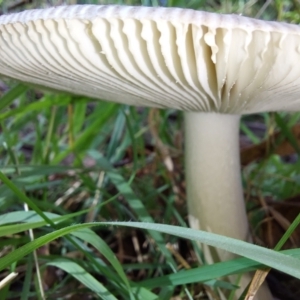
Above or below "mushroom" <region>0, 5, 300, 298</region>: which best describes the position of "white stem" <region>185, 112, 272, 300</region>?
below

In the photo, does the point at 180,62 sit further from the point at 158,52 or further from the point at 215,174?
the point at 215,174

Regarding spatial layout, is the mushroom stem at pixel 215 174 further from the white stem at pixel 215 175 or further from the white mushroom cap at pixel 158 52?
the white mushroom cap at pixel 158 52

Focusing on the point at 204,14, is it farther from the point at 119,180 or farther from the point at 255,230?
the point at 255,230

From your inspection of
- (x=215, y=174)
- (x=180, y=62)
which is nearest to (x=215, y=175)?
(x=215, y=174)

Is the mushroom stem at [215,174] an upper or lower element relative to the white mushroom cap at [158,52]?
lower

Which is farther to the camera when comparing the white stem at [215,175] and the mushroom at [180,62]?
the white stem at [215,175]

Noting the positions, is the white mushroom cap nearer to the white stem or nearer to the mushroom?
the mushroom

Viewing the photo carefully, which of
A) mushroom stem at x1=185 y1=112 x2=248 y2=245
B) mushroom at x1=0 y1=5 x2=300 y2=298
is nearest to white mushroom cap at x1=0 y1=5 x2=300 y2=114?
mushroom at x1=0 y1=5 x2=300 y2=298

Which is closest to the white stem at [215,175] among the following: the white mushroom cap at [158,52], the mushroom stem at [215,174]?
the mushroom stem at [215,174]
